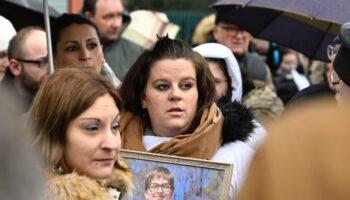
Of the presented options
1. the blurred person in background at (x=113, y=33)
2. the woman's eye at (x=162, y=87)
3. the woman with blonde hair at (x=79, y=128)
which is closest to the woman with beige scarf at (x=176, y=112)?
the woman's eye at (x=162, y=87)

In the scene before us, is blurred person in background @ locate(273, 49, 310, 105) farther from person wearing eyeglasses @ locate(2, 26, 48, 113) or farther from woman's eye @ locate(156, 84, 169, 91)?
woman's eye @ locate(156, 84, 169, 91)

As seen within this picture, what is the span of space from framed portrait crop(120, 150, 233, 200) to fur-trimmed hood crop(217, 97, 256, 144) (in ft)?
1.64

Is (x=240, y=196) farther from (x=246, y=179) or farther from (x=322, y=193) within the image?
(x=322, y=193)

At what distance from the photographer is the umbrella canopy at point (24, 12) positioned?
7375mm

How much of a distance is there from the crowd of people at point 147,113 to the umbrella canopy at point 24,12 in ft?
2.55

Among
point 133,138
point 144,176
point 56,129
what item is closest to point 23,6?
point 133,138

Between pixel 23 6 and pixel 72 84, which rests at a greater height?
pixel 72 84

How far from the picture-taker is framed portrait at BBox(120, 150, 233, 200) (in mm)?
4500

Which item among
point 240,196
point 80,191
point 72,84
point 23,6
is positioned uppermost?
point 240,196

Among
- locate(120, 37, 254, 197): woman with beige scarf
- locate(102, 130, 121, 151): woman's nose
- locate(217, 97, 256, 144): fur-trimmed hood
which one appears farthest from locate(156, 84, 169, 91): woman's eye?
locate(102, 130, 121, 151): woman's nose

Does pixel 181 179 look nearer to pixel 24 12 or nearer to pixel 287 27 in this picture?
pixel 287 27

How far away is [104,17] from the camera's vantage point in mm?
9344

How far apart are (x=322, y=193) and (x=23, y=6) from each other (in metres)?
5.63

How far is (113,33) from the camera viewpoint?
914 cm
